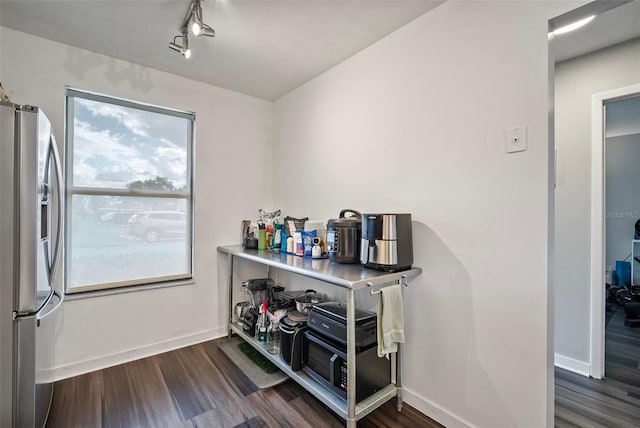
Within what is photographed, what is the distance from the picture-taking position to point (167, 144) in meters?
2.53

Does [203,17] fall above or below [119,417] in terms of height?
above

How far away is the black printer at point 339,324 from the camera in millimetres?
1577

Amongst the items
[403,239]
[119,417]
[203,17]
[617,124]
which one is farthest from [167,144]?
[617,124]

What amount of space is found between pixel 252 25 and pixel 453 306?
213 centimetres

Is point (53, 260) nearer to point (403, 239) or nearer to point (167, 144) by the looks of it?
point (167, 144)

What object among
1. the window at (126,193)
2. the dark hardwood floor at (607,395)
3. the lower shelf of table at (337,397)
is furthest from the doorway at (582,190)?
the window at (126,193)

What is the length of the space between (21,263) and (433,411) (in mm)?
2220

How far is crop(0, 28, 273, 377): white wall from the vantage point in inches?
78.3

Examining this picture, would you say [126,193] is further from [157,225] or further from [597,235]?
[597,235]

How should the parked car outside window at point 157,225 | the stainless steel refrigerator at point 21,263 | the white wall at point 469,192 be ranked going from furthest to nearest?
the parked car outside window at point 157,225 < the white wall at point 469,192 < the stainless steel refrigerator at point 21,263

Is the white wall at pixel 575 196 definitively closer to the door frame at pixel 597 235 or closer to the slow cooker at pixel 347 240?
the door frame at pixel 597 235

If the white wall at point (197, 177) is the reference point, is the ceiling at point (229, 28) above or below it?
above

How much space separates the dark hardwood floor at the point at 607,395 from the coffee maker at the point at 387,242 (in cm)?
130

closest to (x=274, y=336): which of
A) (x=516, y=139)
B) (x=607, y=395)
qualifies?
(x=516, y=139)
